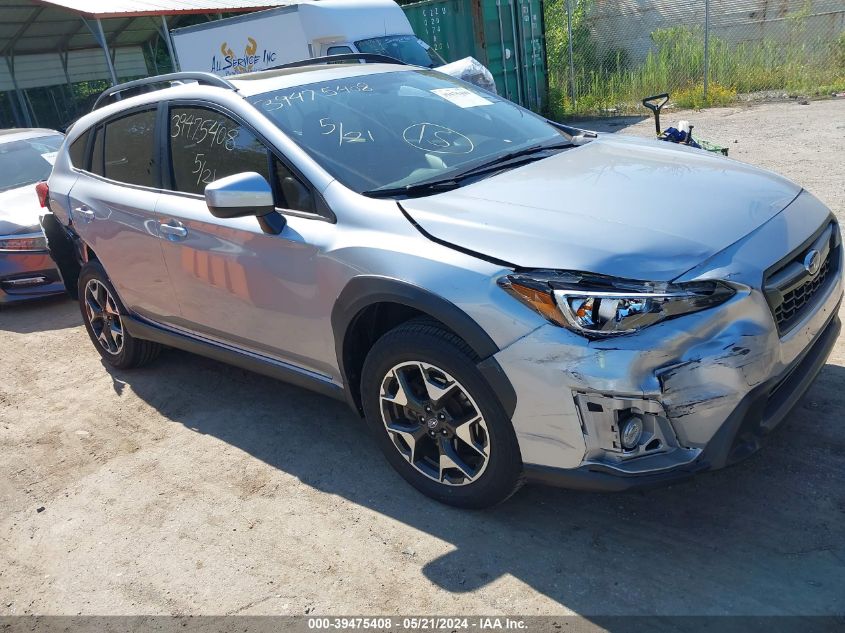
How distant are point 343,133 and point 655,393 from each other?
1.95m

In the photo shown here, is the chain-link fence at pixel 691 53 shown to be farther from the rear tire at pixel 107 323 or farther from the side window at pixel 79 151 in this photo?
the rear tire at pixel 107 323

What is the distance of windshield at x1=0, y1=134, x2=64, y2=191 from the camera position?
800 centimetres

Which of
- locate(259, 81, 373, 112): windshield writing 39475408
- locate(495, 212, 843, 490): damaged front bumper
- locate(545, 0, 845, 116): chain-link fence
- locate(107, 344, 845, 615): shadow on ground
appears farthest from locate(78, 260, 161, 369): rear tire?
locate(545, 0, 845, 116): chain-link fence

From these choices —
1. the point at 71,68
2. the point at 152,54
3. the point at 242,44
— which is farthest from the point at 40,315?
the point at 152,54

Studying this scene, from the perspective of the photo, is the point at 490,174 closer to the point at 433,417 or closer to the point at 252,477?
the point at 433,417

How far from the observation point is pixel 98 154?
4.79 metres

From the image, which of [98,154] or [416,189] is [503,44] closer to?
[98,154]

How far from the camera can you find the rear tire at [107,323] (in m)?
4.90

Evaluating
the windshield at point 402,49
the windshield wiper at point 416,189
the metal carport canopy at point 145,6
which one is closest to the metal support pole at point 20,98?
the metal carport canopy at point 145,6

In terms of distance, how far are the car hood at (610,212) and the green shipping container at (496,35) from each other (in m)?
11.3

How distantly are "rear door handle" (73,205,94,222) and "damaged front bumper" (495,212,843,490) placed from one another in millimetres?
3168

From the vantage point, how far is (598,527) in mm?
3020

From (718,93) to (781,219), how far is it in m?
12.6

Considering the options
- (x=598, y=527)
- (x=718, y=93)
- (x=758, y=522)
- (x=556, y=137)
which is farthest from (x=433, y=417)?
(x=718, y=93)
